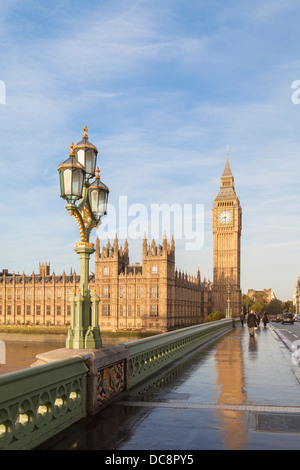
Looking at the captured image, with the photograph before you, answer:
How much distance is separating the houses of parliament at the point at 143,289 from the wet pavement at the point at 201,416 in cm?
7093

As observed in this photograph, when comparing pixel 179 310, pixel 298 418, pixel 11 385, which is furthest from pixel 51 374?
pixel 179 310

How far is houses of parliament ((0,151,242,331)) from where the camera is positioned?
102812 mm

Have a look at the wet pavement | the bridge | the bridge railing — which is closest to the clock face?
the wet pavement

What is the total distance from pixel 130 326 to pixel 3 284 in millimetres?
40782

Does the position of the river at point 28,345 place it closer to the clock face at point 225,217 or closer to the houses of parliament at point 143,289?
the houses of parliament at point 143,289

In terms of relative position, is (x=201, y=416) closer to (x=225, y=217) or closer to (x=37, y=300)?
(x=37, y=300)

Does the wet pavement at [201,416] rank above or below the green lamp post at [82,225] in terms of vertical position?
below

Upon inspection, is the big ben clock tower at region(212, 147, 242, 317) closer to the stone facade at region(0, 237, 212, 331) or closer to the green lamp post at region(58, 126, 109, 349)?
the stone facade at region(0, 237, 212, 331)

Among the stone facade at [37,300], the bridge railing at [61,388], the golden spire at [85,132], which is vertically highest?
the golden spire at [85,132]

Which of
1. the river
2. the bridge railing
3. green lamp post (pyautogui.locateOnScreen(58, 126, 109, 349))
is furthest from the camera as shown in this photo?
the river

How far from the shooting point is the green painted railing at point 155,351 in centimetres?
1245

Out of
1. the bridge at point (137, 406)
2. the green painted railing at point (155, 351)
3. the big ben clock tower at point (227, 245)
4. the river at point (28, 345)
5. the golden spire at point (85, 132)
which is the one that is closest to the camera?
the bridge at point (137, 406)

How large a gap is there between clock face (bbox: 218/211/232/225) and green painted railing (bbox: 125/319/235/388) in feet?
438

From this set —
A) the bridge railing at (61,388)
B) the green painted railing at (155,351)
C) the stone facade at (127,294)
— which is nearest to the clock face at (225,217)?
the stone facade at (127,294)
